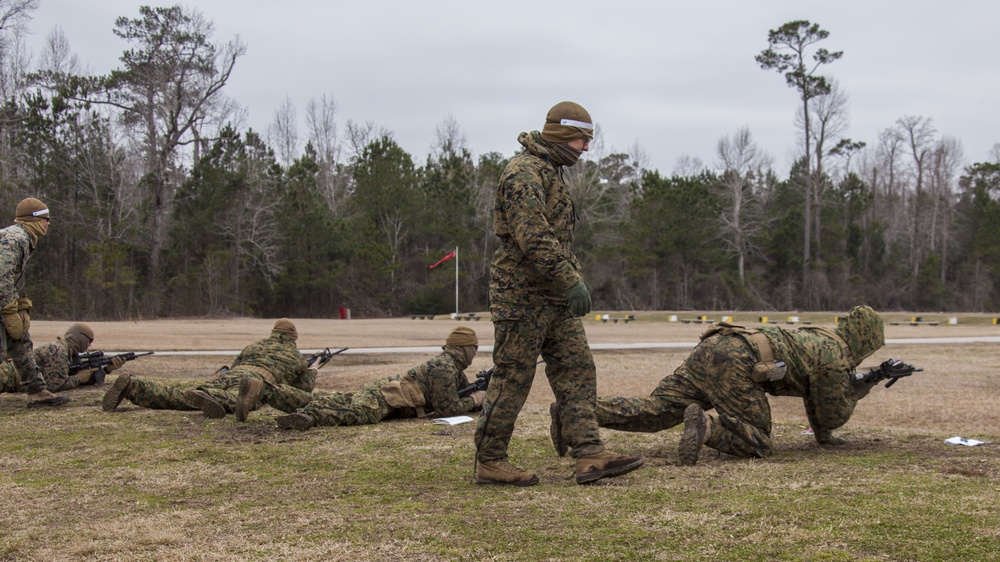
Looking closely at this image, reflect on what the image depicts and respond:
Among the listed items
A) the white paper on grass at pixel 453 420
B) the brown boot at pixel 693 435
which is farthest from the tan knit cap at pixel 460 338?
the brown boot at pixel 693 435

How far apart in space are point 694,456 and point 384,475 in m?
1.94

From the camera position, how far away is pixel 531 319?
4.99m

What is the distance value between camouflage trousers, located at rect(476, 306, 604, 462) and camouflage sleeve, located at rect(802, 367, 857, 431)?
1.97 meters

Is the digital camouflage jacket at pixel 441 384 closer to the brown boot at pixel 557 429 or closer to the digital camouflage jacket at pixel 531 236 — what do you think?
the brown boot at pixel 557 429

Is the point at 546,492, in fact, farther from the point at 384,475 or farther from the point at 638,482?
the point at 384,475

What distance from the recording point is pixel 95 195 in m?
43.2

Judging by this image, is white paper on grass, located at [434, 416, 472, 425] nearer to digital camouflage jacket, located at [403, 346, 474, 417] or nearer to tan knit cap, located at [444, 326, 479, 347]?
digital camouflage jacket, located at [403, 346, 474, 417]

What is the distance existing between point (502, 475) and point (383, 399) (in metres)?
3.14

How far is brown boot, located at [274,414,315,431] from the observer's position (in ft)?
23.3

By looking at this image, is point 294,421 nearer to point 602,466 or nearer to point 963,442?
point 602,466

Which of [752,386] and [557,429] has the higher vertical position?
[752,386]

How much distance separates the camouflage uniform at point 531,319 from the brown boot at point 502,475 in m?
0.05

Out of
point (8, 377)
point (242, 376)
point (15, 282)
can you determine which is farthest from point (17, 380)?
point (242, 376)

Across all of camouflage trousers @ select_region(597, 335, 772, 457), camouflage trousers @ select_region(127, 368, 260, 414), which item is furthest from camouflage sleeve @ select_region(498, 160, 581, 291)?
camouflage trousers @ select_region(127, 368, 260, 414)
